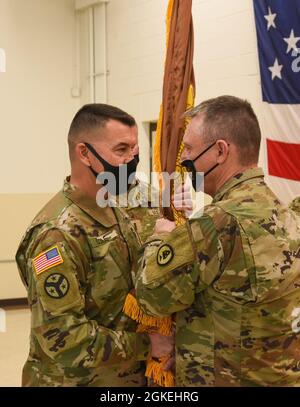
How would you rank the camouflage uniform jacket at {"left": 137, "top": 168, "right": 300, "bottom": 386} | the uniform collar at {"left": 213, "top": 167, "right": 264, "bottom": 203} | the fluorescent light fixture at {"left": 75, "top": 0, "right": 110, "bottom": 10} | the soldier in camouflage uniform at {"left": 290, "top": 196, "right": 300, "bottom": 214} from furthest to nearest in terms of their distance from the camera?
the fluorescent light fixture at {"left": 75, "top": 0, "right": 110, "bottom": 10} < the soldier in camouflage uniform at {"left": 290, "top": 196, "right": 300, "bottom": 214} < the uniform collar at {"left": 213, "top": 167, "right": 264, "bottom": 203} < the camouflage uniform jacket at {"left": 137, "top": 168, "right": 300, "bottom": 386}

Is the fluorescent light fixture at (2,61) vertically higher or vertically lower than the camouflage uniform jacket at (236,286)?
higher

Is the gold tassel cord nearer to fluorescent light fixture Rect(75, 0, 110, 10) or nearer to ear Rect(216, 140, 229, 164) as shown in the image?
ear Rect(216, 140, 229, 164)

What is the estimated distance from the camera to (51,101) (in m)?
7.11

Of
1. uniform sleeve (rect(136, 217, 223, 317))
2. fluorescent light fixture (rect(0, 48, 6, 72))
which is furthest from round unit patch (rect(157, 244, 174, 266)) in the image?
fluorescent light fixture (rect(0, 48, 6, 72))

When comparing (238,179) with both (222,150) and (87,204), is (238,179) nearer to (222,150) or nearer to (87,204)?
(222,150)

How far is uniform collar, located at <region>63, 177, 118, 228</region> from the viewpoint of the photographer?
166cm

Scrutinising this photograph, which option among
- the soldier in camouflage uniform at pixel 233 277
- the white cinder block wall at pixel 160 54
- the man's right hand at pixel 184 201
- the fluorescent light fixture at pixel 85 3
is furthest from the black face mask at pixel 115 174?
the fluorescent light fixture at pixel 85 3

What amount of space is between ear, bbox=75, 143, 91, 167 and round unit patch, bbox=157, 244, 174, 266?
0.40m

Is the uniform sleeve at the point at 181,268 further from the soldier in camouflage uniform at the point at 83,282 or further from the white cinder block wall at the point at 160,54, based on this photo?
the white cinder block wall at the point at 160,54

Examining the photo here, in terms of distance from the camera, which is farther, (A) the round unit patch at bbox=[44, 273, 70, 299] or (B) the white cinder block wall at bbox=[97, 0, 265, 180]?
(B) the white cinder block wall at bbox=[97, 0, 265, 180]

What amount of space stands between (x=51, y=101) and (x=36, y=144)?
1.93 feet

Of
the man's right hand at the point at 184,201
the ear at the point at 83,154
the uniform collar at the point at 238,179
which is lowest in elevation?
the man's right hand at the point at 184,201

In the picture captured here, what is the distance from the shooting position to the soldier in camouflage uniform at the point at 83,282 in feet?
4.89

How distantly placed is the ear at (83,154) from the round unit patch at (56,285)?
0.38 metres
